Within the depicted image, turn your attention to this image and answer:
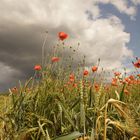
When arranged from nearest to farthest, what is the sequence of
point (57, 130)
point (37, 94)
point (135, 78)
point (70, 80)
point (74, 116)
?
point (74, 116), point (57, 130), point (37, 94), point (70, 80), point (135, 78)

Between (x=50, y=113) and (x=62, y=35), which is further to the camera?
(x=62, y=35)

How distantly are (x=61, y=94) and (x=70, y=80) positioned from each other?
104cm

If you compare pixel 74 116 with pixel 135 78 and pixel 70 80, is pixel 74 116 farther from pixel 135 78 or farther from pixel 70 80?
pixel 135 78

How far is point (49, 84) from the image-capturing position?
13.9ft

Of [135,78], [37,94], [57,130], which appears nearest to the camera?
[57,130]

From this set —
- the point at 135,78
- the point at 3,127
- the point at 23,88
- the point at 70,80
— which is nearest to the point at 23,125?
the point at 3,127

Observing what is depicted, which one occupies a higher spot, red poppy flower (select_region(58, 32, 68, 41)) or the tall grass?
red poppy flower (select_region(58, 32, 68, 41))

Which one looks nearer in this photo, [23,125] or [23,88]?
[23,125]

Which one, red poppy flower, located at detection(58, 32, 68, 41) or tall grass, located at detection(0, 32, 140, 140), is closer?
tall grass, located at detection(0, 32, 140, 140)

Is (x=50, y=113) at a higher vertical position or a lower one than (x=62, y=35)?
lower

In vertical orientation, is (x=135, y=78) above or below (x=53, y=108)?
above

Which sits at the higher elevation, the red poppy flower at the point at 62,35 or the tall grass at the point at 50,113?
the red poppy flower at the point at 62,35

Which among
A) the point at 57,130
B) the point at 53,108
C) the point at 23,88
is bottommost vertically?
the point at 57,130

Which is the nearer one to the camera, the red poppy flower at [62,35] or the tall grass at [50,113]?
the tall grass at [50,113]
